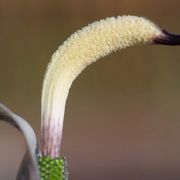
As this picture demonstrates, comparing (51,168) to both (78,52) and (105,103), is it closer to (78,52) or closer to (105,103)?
(78,52)

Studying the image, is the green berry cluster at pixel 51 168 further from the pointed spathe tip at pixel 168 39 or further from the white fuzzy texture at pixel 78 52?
the pointed spathe tip at pixel 168 39

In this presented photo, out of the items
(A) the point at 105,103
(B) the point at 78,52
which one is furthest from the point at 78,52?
(A) the point at 105,103

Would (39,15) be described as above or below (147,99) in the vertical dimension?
above

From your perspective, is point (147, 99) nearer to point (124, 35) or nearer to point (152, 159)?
point (152, 159)

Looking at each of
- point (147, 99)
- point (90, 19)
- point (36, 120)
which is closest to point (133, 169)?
point (147, 99)

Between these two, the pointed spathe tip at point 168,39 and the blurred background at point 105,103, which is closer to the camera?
the pointed spathe tip at point 168,39

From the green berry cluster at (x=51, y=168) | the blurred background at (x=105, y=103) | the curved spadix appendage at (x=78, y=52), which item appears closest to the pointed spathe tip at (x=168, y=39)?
the curved spadix appendage at (x=78, y=52)

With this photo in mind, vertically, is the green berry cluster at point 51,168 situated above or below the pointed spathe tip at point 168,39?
below
